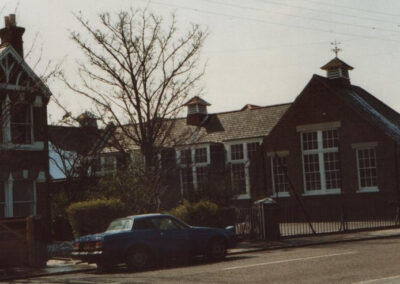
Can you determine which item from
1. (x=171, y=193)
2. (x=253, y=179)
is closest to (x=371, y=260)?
(x=253, y=179)

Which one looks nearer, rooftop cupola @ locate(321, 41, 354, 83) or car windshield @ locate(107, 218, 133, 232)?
car windshield @ locate(107, 218, 133, 232)

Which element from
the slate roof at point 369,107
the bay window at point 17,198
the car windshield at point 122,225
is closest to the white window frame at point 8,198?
the bay window at point 17,198

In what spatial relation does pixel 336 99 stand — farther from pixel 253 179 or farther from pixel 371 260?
pixel 371 260

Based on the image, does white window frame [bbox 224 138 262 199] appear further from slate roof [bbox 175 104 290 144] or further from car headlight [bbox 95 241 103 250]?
car headlight [bbox 95 241 103 250]

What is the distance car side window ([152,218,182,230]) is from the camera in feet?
57.6

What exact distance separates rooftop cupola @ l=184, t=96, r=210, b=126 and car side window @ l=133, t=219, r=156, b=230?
29.1 metres

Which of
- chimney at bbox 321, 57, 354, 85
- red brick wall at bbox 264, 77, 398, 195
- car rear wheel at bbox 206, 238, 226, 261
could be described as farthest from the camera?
chimney at bbox 321, 57, 354, 85

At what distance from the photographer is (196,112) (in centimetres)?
4675

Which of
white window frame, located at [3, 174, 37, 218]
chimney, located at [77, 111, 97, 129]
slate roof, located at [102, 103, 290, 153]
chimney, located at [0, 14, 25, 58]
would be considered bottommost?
white window frame, located at [3, 174, 37, 218]

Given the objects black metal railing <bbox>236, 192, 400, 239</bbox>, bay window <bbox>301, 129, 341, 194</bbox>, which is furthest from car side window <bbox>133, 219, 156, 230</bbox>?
bay window <bbox>301, 129, 341, 194</bbox>

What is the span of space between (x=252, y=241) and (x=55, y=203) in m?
12.6

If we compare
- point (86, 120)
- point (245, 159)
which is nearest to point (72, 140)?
point (245, 159)

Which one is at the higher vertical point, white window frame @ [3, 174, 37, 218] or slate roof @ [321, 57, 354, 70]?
slate roof @ [321, 57, 354, 70]

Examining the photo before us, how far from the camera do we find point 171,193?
44.1m
